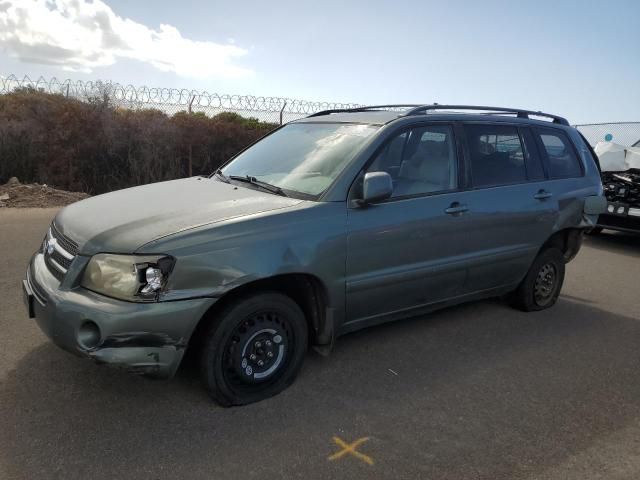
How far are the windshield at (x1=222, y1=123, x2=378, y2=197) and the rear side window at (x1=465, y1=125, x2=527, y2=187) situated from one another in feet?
3.28

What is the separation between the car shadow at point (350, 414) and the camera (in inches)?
109

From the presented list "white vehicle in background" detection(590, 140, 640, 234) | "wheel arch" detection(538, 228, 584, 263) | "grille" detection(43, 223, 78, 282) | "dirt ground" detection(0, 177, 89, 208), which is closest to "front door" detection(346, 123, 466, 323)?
"wheel arch" detection(538, 228, 584, 263)

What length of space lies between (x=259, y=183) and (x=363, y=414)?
175 cm

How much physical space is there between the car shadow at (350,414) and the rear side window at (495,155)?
1.37 metres

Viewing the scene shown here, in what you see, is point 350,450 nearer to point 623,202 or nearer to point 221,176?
point 221,176

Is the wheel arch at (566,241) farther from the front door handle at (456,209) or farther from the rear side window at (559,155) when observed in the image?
the front door handle at (456,209)

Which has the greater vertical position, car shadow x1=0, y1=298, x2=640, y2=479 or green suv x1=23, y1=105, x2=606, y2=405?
green suv x1=23, y1=105, x2=606, y2=405

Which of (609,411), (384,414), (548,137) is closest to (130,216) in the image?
(384,414)

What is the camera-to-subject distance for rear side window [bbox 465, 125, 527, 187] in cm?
443

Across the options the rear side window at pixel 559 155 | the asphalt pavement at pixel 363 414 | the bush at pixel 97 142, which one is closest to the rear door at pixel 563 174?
the rear side window at pixel 559 155

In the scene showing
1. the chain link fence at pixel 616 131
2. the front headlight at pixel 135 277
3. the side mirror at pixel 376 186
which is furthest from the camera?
the chain link fence at pixel 616 131

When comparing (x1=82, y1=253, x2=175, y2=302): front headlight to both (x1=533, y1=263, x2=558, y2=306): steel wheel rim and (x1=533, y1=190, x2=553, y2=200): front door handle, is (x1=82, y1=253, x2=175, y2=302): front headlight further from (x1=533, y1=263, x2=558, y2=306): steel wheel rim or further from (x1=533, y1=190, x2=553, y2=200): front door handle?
(x1=533, y1=263, x2=558, y2=306): steel wheel rim

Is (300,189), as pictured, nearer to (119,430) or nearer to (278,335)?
(278,335)

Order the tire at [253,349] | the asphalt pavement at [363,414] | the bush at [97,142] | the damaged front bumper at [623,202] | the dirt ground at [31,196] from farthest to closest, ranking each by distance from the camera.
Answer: the bush at [97,142] < the dirt ground at [31,196] < the damaged front bumper at [623,202] < the tire at [253,349] < the asphalt pavement at [363,414]
